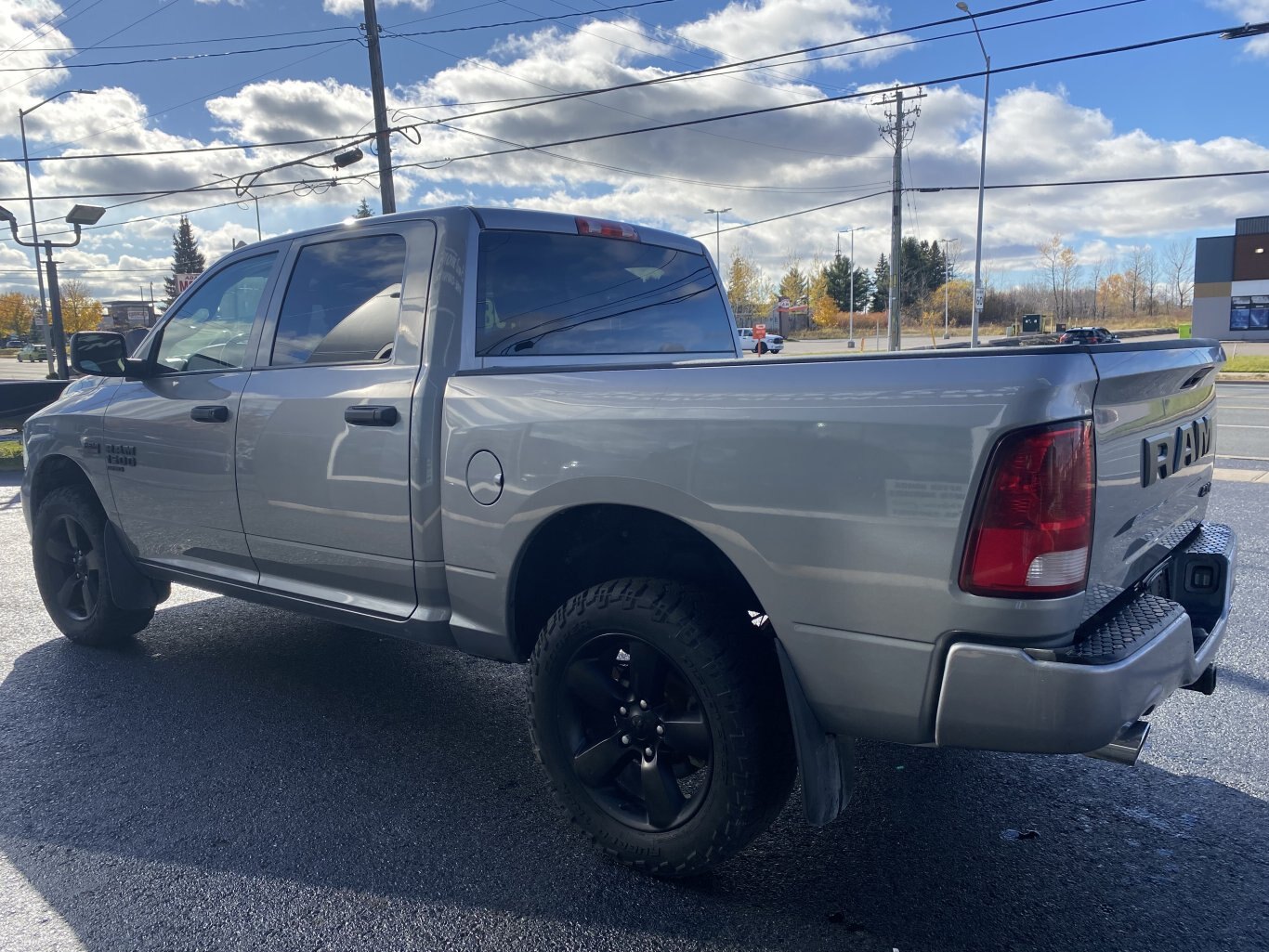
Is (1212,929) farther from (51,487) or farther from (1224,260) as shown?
(1224,260)

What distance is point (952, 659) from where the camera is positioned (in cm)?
205

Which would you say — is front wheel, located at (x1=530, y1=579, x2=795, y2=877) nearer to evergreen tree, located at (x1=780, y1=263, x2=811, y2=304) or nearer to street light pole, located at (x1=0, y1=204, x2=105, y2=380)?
street light pole, located at (x1=0, y1=204, x2=105, y2=380)

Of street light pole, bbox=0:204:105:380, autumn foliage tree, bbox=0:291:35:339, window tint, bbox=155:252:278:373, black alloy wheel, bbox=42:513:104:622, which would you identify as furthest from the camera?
autumn foliage tree, bbox=0:291:35:339

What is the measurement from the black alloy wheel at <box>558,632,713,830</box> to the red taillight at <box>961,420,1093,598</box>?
883 millimetres

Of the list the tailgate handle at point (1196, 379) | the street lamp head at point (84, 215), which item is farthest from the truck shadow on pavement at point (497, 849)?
the street lamp head at point (84, 215)

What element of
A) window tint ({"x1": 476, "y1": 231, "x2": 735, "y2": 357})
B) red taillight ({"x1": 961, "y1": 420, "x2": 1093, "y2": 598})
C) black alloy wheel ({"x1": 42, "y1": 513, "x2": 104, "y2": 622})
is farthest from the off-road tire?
red taillight ({"x1": 961, "y1": 420, "x2": 1093, "y2": 598})

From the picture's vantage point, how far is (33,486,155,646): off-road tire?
183 inches

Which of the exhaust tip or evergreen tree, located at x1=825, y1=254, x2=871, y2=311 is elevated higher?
evergreen tree, located at x1=825, y1=254, x2=871, y2=311

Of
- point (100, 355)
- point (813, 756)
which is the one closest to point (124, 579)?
point (100, 355)

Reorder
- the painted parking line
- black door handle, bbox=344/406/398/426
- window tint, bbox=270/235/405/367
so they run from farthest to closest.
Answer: the painted parking line
window tint, bbox=270/235/405/367
black door handle, bbox=344/406/398/426

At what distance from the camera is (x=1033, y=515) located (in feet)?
6.46

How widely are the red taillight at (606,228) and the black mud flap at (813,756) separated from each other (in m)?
2.13

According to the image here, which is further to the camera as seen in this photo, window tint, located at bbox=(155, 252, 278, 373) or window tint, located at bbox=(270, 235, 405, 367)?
window tint, located at bbox=(155, 252, 278, 373)

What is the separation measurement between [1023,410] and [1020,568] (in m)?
0.34
